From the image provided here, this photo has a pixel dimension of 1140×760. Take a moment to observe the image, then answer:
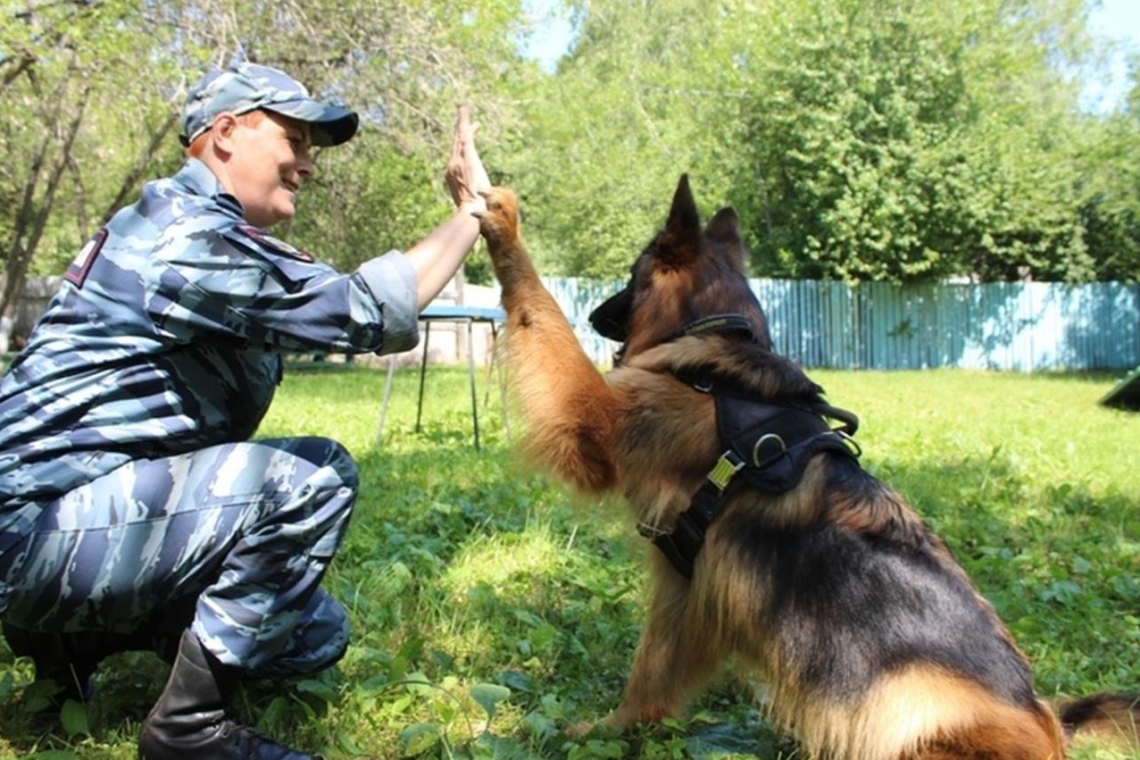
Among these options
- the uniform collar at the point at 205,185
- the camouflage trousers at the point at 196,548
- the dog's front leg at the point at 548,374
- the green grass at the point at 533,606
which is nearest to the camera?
the camouflage trousers at the point at 196,548

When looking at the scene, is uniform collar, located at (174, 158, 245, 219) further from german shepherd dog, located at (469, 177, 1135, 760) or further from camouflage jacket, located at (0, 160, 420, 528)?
german shepherd dog, located at (469, 177, 1135, 760)

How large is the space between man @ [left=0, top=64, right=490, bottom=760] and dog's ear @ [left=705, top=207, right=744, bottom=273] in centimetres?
121

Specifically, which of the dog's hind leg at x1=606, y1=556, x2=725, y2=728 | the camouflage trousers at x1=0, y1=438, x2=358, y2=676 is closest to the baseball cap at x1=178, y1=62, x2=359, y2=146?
the camouflage trousers at x1=0, y1=438, x2=358, y2=676

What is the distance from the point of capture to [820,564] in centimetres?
250

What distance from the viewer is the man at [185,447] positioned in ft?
7.54

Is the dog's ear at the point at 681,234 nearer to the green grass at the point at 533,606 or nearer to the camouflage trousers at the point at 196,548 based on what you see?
the green grass at the point at 533,606

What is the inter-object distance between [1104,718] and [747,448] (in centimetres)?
129

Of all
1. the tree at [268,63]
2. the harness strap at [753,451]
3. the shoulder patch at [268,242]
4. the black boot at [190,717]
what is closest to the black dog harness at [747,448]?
the harness strap at [753,451]

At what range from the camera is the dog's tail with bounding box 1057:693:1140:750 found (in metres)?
2.58

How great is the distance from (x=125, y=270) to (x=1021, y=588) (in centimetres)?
400

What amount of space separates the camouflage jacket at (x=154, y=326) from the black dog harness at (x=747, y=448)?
979mm

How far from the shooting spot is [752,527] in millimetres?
2631

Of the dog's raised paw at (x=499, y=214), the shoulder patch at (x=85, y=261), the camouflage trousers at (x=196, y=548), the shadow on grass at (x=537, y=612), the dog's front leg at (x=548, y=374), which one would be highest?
the dog's raised paw at (x=499, y=214)

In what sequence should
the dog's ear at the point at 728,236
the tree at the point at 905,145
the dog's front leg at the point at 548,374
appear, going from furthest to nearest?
the tree at the point at 905,145 < the dog's ear at the point at 728,236 < the dog's front leg at the point at 548,374
